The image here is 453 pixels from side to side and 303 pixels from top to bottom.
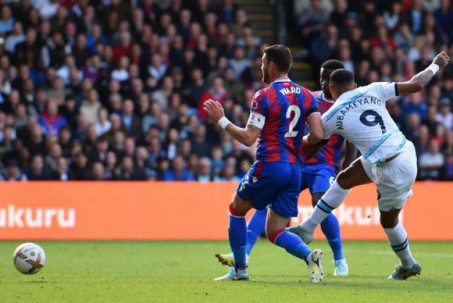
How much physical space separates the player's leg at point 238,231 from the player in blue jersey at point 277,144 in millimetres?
12

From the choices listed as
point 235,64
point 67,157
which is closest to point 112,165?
point 67,157

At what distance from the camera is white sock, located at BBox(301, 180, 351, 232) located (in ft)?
35.8

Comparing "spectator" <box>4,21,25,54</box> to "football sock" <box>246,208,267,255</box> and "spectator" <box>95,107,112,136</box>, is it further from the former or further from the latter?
"football sock" <box>246,208,267,255</box>

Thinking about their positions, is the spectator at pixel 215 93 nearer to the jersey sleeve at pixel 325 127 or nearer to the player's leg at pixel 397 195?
the player's leg at pixel 397 195

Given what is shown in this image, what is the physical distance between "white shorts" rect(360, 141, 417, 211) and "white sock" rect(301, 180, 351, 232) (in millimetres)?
417

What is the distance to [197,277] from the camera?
436 inches

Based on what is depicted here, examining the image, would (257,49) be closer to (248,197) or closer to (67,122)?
(67,122)

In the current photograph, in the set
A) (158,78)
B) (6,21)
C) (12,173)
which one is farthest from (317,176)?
(6,21)

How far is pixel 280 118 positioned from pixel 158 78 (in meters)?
11.5

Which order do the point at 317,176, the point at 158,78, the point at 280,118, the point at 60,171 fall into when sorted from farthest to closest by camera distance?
1. the point at 158,78
2. the point at 60,171
3. the point at 317,176
4. the point at 280,118

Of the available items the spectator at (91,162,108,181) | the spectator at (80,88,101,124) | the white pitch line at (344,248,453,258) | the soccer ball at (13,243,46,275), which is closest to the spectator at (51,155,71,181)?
the spectator at (91,162,108,181)

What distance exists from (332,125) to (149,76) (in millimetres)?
11008

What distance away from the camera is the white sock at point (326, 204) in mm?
10898

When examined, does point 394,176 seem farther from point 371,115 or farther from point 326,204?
point 326,204
